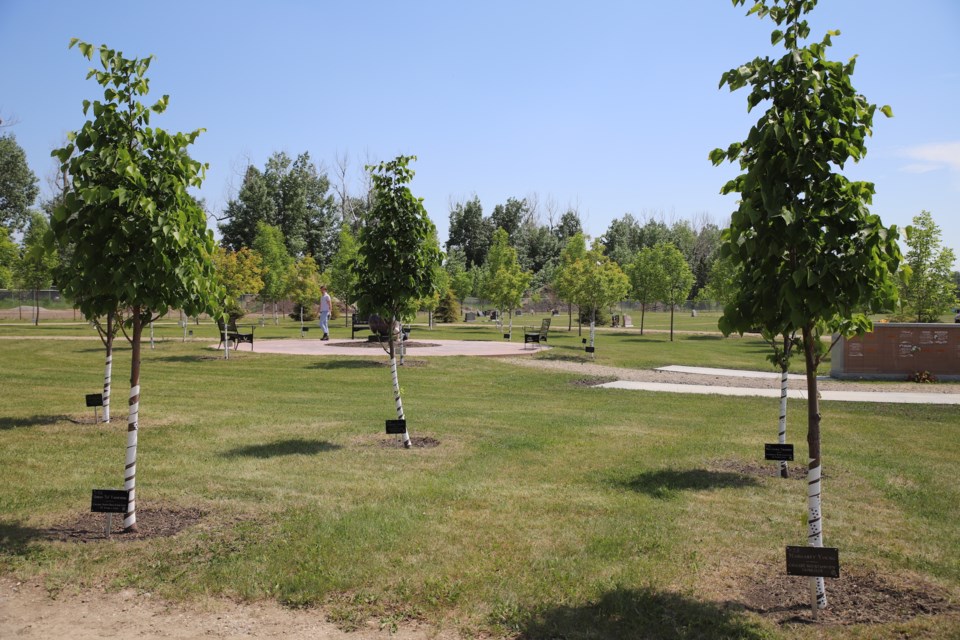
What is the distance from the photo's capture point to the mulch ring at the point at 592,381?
1779 centimetres

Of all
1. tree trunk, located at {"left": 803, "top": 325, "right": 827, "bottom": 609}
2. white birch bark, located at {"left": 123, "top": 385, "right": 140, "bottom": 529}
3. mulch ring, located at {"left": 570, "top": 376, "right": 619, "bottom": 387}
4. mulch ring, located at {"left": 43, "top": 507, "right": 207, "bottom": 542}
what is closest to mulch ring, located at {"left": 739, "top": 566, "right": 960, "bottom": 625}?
tree trunk, located at {"left": 803, "top": 325, "right": 827, "bottom": 609}

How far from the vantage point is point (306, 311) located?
53188mm

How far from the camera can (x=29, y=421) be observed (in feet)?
37.2

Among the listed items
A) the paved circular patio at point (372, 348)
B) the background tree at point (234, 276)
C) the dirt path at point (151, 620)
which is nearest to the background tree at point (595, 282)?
the paved circular patio at point (372, 348)

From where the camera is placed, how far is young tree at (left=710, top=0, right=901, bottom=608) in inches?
184

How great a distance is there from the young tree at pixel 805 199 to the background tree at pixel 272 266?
41732mm

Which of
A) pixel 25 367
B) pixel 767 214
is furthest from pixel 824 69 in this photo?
pixel 25 367

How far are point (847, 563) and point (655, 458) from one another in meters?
3.80

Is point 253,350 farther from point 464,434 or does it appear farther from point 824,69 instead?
point 824,69

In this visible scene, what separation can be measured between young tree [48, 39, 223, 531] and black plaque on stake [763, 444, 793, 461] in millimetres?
6008

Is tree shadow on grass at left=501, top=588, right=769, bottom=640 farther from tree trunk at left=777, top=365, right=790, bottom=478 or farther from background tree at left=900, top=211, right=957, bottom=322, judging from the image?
background tree at left=900, top=211, right=957, bottom=322

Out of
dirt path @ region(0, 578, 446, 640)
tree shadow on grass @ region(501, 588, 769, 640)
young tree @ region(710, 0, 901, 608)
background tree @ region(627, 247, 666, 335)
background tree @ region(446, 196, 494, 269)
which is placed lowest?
dirt path @ region(0, 578, 446, 640)

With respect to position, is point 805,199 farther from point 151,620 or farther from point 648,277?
point 648,277

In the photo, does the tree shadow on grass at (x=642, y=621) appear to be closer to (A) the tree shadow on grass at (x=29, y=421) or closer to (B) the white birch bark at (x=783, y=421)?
(B) the white birch bark at (x=783, y=421)
